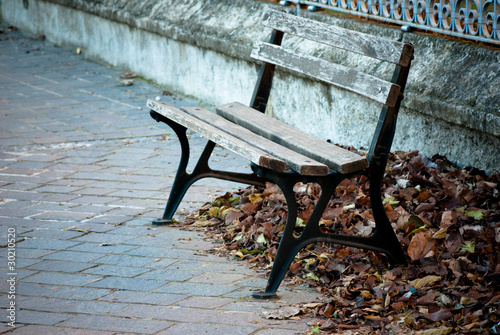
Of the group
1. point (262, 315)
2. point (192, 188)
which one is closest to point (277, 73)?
point (192, 188)

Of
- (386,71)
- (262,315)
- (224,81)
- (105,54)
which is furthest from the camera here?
(105,54)

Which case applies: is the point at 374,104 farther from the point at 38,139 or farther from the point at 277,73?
the point at 38,139

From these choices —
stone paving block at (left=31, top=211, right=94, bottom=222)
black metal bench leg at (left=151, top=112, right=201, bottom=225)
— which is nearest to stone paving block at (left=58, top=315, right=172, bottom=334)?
black metal bench leg at (left=151, top=112, right=201, bottom=225)

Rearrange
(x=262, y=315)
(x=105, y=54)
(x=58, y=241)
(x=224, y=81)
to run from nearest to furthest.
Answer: (x=262, y=315) → (x=58, y=241) → (x=224, y=81) → (x=105, y=54)

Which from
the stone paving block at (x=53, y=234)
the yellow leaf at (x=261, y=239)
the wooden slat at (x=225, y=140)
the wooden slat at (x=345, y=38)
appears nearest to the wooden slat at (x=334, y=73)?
the wooden slat at (x=345, y=38)

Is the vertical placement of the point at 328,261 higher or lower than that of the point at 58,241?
higher

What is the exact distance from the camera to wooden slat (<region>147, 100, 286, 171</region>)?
297 centimetres

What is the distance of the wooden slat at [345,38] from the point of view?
10.4 ft

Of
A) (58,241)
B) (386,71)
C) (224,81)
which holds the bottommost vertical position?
(58,241)

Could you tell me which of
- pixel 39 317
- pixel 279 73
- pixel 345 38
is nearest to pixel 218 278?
pixel 39 317

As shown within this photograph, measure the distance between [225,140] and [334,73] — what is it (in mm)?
798

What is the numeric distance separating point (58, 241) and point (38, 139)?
7.42ft

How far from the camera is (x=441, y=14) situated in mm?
4559

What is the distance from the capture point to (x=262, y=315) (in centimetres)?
293
